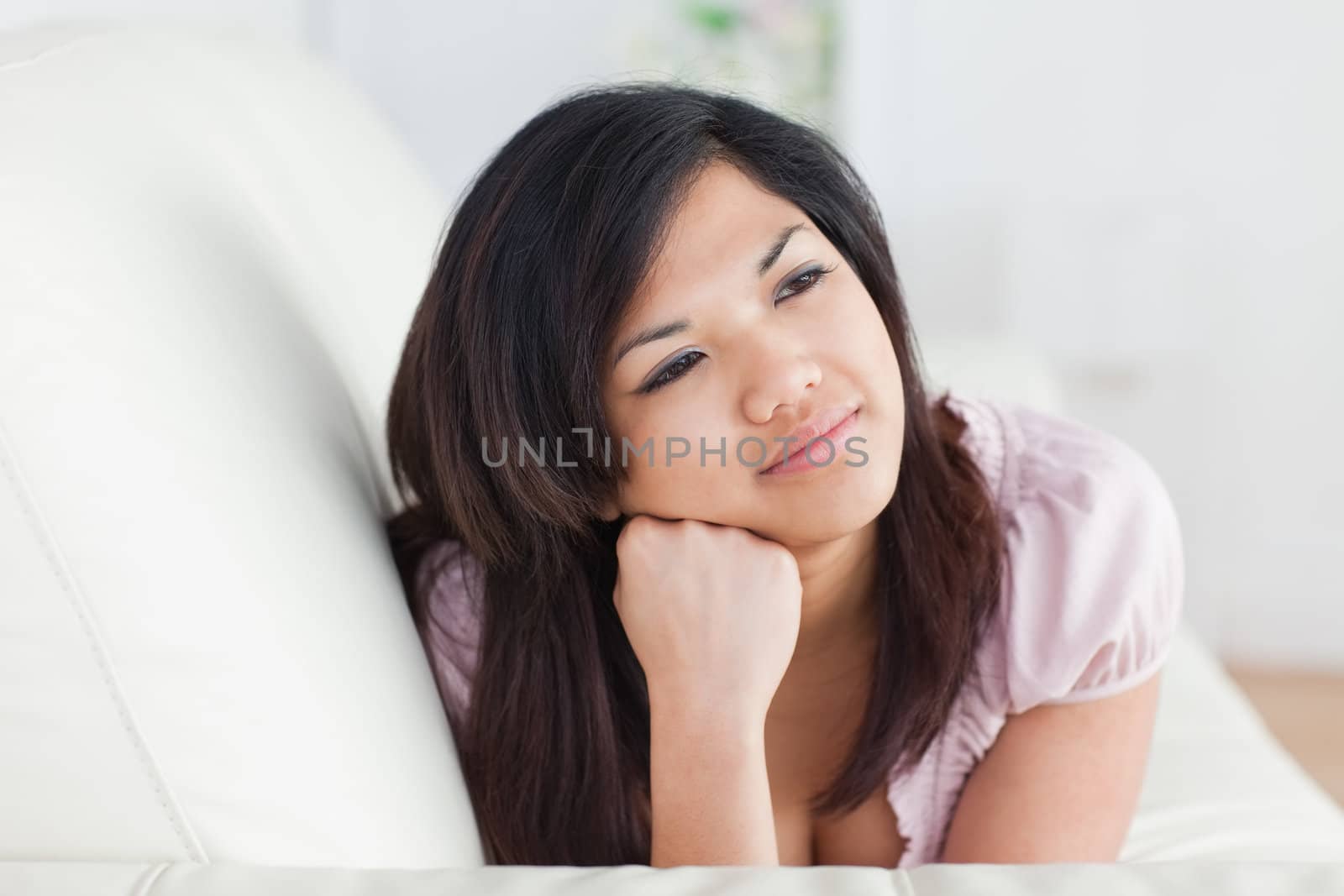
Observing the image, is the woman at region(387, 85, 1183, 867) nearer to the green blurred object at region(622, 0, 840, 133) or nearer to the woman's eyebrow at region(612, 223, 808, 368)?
the woman's eyebrow at region(612, 223, 808, 368)

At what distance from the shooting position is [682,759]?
39.8 inches

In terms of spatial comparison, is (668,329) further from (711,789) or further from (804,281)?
(711,789)

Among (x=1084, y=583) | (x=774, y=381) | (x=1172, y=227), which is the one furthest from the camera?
(x=1172, y=227)

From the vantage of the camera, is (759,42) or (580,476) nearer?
(580,476)

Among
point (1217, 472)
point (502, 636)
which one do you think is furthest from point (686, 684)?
point (1217, 472)

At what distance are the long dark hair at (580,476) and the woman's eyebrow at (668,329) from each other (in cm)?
2

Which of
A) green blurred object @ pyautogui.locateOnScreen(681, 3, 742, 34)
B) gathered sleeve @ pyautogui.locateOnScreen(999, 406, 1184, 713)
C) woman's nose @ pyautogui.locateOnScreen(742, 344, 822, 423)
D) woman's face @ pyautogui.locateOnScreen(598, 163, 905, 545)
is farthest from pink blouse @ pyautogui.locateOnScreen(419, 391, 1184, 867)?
green blurred object @ pyautogui.locateOnScreen(681, 3, 742, 34)

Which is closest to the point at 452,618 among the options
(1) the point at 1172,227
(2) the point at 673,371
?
(2) the point at 673,371

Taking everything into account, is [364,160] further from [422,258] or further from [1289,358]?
[1289,358]

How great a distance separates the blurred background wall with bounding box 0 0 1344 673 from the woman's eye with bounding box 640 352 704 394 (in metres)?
1.82

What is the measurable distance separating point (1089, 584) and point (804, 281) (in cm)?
36

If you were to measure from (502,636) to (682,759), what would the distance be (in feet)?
0.68

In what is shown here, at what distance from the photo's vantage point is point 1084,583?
1.09 m

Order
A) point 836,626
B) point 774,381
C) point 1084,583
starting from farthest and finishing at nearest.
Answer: point 836,626 < point 1084,583 < point 774,381
